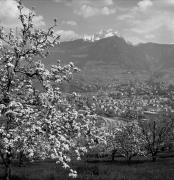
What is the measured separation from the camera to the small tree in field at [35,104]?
49.9 feet

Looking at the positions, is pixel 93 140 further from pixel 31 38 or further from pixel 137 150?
pixel 137 150

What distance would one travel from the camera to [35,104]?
17156 mm

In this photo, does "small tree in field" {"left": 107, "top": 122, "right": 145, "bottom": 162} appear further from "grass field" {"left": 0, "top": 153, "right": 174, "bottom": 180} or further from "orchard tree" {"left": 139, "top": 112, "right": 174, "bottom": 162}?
"grass field" {"left": 0, "top": 153, "right": 174, "bottom": 180}

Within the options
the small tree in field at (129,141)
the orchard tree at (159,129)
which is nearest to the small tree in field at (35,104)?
the orchard tree at (159,129)

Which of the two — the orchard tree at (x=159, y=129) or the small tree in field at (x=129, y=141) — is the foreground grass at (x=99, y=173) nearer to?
the orchard tree at (x=159, y=129)

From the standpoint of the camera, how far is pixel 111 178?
92.8 ft

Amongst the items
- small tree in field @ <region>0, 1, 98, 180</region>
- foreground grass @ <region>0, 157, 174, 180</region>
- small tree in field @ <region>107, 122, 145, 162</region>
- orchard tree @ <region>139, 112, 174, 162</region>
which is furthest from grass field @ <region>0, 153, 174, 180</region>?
small tree in field @ <region>107, 122, 145, 162</region>

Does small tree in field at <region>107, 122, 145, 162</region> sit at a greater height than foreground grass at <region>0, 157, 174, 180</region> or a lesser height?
lesser

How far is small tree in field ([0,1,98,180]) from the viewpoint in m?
15.2

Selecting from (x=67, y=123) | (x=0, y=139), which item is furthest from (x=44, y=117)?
(x=0, y=139)

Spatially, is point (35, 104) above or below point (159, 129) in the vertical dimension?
above

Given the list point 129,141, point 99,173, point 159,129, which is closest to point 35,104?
point 99,173

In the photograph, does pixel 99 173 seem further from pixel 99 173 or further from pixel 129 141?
pixel 129 141

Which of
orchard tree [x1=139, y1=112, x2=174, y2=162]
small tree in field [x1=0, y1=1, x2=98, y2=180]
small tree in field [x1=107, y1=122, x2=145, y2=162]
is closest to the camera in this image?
small tree in field [x1=0, y1=1, x2=98, y2=180]
